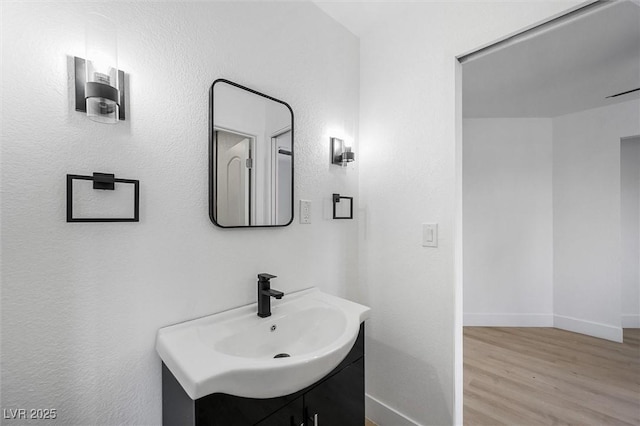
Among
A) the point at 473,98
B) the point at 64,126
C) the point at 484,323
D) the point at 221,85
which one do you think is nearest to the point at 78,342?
the point at 64,126

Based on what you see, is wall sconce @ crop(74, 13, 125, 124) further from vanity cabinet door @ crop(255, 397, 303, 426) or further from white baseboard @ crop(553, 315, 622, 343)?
white baseboard @ crop(553, 315, 622, 343)

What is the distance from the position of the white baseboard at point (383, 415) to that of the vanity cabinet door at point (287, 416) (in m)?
0.92

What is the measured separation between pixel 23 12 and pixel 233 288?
1.08 meters

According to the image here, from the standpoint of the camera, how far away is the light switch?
4.79 feet

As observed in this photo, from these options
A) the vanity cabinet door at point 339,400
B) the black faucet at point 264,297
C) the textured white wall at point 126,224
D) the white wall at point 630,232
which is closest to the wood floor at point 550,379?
the white wall at point 630,232

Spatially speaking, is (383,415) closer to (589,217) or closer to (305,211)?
(305,211)

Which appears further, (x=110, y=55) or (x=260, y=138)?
(x=260, y=138)

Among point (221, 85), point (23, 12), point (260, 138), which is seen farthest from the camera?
point (260, 138)

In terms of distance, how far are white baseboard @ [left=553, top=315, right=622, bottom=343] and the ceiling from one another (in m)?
2.33

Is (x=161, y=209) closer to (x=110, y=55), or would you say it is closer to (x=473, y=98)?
(x=110, y=55)

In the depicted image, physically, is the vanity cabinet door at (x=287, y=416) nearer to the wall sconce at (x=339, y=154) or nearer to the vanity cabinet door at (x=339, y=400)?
the vanity cabinet door at (x=339, y=400)

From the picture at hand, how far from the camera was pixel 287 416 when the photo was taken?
0.94 meters

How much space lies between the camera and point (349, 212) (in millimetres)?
1749

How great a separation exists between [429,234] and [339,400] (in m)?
0.89
